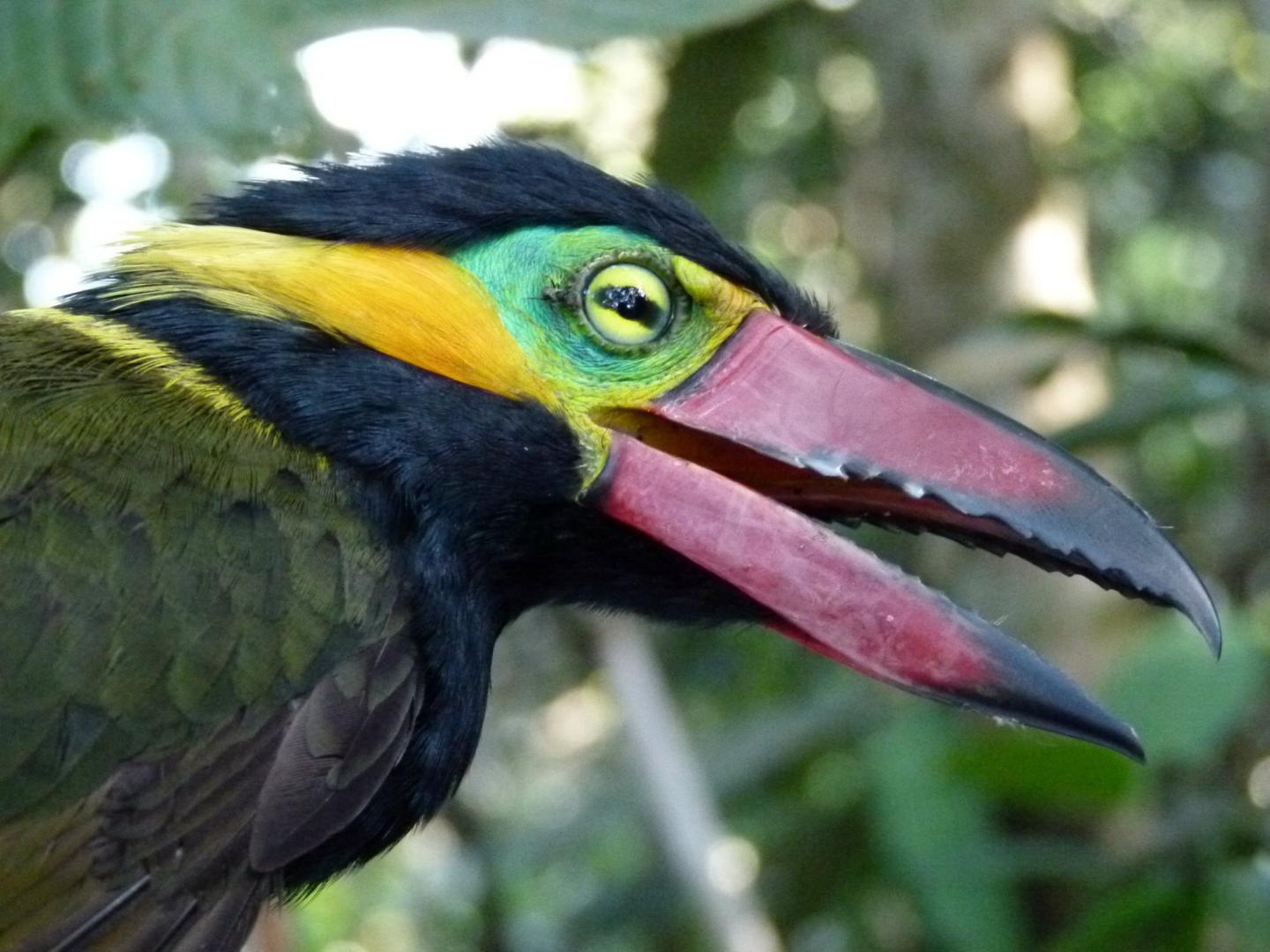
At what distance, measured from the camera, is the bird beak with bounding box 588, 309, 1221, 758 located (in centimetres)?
182

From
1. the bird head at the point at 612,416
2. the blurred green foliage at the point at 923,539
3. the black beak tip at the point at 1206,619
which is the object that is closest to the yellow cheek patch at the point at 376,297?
the bird head at the point at 612,416

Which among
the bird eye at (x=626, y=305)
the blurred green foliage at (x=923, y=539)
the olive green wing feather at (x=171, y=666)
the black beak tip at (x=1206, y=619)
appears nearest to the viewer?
the olive green wing feather at (x=171, y=666)

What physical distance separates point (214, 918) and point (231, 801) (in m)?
0.12

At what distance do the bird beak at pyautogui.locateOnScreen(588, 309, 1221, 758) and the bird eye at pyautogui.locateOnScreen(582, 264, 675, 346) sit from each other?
0.26 feet

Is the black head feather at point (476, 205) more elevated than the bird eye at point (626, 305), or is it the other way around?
the black head feather at point (476, 205)

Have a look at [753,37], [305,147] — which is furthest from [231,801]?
[753,37]

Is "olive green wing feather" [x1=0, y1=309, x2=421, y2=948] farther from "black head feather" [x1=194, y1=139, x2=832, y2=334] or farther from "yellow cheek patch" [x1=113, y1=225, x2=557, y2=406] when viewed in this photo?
"black head feather" [x1=194, y1=139, x2=832, y2=334]

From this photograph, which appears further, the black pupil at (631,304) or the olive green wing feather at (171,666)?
the black pupil at (631,304)

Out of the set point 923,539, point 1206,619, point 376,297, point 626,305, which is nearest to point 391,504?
point 376,297

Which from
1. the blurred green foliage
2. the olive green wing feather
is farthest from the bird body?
the blurred green foliage

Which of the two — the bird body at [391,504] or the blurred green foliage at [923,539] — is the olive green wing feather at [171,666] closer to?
the bird body at [391,504]

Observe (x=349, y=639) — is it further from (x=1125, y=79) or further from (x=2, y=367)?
(x=1125, y=79)

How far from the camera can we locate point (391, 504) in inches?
72.3

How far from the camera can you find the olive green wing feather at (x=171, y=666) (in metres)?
1.62
